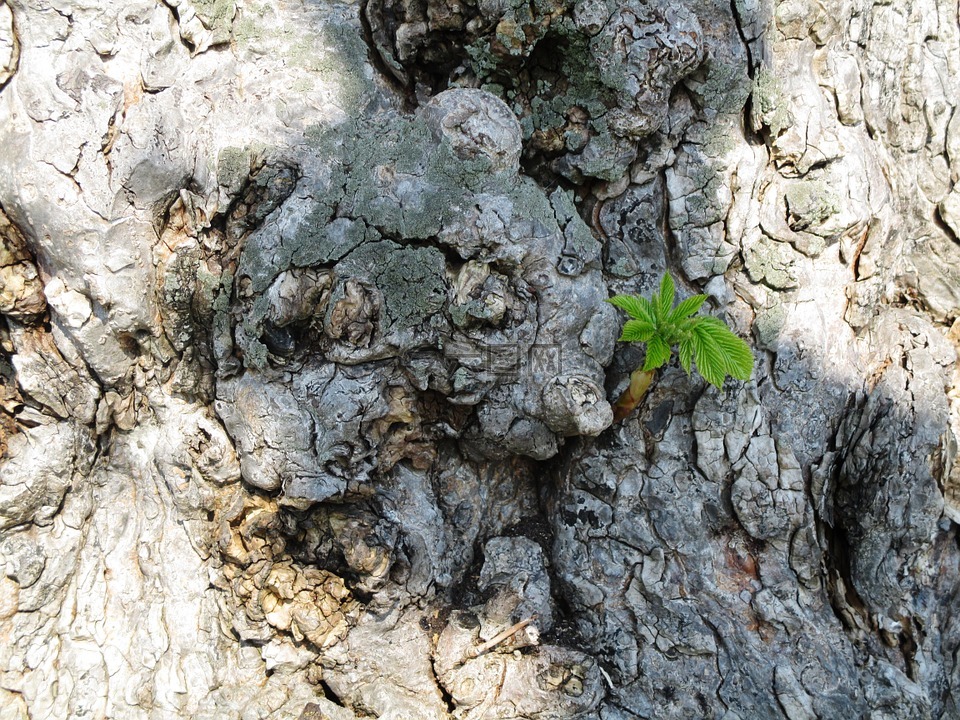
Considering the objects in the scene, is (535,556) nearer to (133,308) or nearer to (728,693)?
(728,693)

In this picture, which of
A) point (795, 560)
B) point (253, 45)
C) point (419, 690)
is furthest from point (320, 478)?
point (795, 560)

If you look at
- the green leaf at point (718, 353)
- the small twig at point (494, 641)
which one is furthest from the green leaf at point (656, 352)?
the small twig at point (494, 641)

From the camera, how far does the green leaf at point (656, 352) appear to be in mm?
2607

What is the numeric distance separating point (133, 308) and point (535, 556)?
2065 millimetres

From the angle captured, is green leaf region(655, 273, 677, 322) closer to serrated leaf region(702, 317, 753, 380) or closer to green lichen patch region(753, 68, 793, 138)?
serrated leaf region(702, 317, 753, 380)

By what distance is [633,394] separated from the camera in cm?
285

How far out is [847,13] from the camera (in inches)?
115

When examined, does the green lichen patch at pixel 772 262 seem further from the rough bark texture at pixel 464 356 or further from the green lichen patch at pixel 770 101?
the green lichen patch at pixel 770 101

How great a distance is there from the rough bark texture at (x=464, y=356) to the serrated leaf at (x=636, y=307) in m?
0.19

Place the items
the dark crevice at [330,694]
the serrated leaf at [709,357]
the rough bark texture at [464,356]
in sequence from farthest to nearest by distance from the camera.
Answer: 1. the dark crevice at [330,694]
2. the rough bark texture at [464,356]
3. the serrated leaf at [709,357]

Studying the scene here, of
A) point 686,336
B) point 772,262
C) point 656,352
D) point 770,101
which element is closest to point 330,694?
point 656,352

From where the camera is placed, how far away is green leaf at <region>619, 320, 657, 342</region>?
8.55 feet

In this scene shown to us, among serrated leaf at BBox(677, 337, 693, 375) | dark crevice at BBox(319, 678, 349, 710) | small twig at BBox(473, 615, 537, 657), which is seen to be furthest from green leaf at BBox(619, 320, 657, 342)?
dark crevice at BBox(319, 678, 349, 710)

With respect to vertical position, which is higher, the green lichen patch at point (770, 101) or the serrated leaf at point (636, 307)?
the green lichen patch at point (770, 101)
